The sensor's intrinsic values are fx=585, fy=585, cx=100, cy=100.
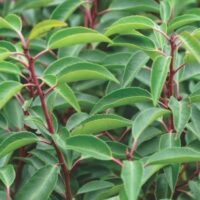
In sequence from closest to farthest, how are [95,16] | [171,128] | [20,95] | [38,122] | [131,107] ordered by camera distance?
[38,122] → [171,128] → [20,95] → [131,107] → [95,16]

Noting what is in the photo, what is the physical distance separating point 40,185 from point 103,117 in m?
0.24

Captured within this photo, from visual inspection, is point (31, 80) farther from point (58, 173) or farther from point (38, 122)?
point (58, 173)

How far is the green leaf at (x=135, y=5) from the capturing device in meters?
1.99

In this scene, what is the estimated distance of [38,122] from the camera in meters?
1.49

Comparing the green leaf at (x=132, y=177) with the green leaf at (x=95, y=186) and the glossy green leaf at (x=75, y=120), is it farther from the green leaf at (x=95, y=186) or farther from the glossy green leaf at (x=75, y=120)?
the glossy green leaf at (x=75, y=120)

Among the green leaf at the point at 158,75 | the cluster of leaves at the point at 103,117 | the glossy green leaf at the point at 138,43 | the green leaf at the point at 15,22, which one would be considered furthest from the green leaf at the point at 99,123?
the green leaf at the point at 15,22

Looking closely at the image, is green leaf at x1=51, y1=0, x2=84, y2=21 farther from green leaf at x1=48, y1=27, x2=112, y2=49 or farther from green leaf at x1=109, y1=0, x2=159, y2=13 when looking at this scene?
green leaf at x1=48, y1=27, x2=112, y2=49

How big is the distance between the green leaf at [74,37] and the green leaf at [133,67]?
147mm

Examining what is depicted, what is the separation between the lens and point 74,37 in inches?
59.9

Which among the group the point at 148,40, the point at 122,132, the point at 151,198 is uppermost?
the point at 148,40

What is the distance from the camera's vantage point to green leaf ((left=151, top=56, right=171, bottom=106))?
4.77 ft

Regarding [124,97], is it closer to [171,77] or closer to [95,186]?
[171,77]

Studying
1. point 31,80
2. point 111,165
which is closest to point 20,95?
point 31,80

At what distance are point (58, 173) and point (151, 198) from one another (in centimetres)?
42
